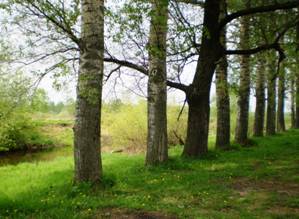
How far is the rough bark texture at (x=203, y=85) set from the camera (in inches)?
473

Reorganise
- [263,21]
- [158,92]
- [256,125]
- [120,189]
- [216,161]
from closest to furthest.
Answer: [120,189]
[158,92]
[216,161]
[263,21]
[256,125]

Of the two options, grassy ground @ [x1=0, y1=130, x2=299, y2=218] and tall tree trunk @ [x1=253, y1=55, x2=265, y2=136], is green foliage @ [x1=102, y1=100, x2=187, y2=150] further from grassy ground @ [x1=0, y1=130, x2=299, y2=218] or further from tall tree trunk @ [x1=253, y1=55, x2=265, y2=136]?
grassy ground @ [x1=0, y1=130, x2=299, y2=218]

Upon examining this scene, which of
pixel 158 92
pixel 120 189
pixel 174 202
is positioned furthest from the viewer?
pixel 158 92

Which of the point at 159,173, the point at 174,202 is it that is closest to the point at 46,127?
the point at 159,173

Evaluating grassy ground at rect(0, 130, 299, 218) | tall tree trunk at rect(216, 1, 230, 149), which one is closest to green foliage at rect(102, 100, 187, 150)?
tall tree trunk at rect(216, 1, 230, 149)

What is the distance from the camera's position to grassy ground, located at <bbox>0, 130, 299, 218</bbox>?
20.9ft

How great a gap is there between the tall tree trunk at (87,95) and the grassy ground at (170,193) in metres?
0.47

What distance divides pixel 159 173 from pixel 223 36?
747 centimetres

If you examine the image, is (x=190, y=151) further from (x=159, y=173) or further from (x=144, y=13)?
(x=144, y=13)

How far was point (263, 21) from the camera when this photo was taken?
1364 cm

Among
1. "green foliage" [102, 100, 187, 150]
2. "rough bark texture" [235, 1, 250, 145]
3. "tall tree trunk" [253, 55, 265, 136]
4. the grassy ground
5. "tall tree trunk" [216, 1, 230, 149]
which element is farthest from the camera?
"green foliage" [102, 100, 187, 150]

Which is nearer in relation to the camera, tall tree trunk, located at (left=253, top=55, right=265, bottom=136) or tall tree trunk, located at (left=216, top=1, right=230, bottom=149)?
tall tree trunk, located at (left=216, top=1, right=230, bottom=149)

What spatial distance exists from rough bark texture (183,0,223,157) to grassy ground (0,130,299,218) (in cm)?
76

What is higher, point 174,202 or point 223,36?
point 223,36
